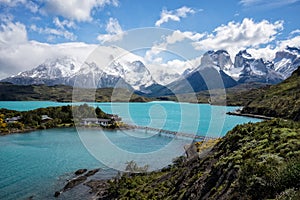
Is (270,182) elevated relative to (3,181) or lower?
elevated

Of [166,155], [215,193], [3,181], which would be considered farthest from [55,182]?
[215,193]

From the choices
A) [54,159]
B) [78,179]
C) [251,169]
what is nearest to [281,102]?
[54,159]

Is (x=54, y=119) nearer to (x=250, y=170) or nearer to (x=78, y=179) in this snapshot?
(x=78, y=179)

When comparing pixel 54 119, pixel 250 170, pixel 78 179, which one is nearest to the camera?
pixel 250 170

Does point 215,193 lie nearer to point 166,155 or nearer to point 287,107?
point 166,155

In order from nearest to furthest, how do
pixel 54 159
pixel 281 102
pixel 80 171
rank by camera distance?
pixel 80 171 → pixel 54 159 → pixel 281 102

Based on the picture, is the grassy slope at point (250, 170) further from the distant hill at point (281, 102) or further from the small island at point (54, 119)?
the distant hill at point (281, 102)

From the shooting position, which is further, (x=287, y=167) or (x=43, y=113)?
(x=43, y=113)
